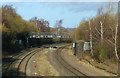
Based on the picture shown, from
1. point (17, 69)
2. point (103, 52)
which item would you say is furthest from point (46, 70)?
point (103, 52)

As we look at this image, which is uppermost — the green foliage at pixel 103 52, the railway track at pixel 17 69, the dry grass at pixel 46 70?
the green foliage at pixel 103 52

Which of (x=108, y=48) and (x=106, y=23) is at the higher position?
(x=106, y=23)

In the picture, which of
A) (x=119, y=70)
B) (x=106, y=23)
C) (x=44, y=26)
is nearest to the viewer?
(x=119, y=70)

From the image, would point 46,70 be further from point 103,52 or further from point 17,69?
point 103,52

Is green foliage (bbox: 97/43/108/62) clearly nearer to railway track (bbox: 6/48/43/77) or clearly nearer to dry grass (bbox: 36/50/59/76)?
dry grass (bbox: 36/50/59/76)

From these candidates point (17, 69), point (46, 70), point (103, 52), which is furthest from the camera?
point (103, 52)

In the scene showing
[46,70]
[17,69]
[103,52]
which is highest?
[103,52]

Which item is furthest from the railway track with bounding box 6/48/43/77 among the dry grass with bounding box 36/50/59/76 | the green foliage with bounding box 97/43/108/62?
the green foliage with bounding box 97/43/108/62

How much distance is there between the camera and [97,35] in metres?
44.4

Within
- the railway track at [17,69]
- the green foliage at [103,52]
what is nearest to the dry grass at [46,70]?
the railway track at [17,69]

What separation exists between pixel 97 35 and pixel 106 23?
573cm

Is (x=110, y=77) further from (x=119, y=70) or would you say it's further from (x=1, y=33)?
(x=1, y=33)

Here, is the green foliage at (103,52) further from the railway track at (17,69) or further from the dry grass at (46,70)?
the railway track at (17,69)

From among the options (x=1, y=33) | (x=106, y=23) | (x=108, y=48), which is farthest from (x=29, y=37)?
(x=108, y=48)
